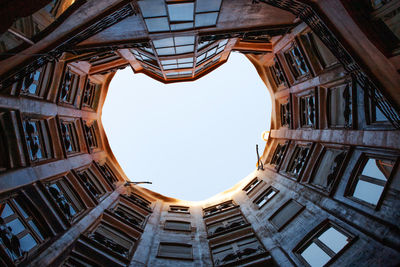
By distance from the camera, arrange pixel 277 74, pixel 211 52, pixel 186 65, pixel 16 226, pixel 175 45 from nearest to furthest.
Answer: pixel 16 226, pixel 175 45, pixel 211 52, pixel 186 65, pixel 277 74

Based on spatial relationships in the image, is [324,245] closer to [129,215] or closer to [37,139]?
[129,215]

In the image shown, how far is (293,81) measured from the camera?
16.3 metres

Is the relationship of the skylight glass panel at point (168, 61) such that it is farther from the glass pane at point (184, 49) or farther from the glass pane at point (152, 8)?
the glass pane at point (152, 8)

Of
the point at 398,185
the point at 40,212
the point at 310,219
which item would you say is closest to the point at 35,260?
the point at 40,212

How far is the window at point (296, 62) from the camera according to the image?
1422 centimetres

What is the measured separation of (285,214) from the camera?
13.4 metres

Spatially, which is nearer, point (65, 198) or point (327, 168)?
point (327, 168)

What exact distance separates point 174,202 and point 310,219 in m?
14.9

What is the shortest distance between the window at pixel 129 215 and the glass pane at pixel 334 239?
11.4 metres

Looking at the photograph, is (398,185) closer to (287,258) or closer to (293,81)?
(287,258)

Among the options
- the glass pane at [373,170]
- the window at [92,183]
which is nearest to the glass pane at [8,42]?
the window at [92,183]

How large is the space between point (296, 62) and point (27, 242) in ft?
52.3

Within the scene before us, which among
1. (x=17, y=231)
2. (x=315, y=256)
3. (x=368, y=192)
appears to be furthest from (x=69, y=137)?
(x=368, y=192)

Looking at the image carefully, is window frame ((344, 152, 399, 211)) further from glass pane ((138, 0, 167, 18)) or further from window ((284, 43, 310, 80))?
glass pane ((138, 0, 167, 18))
